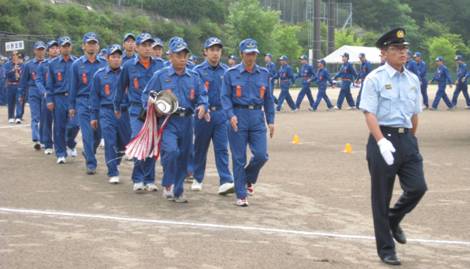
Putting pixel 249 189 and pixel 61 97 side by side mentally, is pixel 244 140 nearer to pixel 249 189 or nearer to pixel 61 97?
pixel 249 189

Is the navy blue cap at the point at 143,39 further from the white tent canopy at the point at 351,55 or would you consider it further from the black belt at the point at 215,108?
the white tent canopy at the point at 351,55

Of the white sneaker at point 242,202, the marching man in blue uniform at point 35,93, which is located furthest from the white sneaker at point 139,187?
the marching man in blue uniform at point 35,93

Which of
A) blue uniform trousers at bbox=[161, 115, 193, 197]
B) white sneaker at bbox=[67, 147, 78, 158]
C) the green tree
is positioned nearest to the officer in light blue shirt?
blue uniform trousers at bbox=[161, 115, 193, 197]

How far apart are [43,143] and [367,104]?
1006 centimetres

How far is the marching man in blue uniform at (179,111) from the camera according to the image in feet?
33.1

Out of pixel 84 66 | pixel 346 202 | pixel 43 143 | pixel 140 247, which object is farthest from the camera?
pixel 43 143

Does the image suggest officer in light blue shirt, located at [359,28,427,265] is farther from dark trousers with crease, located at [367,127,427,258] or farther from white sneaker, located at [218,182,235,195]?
white sneaker, located at [218,182,235,195]

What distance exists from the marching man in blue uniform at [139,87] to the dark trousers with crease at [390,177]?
4531 millimetres

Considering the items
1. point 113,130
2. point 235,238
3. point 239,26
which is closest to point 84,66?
point 113,130

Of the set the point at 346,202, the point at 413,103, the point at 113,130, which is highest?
the point at 413,103

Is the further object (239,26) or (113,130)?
(239,26)

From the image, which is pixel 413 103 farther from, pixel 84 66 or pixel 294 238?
pixel 84 66

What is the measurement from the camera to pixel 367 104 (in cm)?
709

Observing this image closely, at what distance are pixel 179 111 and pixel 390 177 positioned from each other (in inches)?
143
